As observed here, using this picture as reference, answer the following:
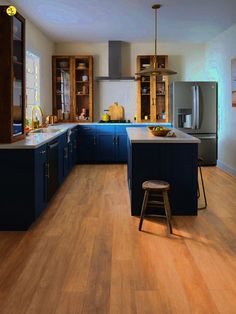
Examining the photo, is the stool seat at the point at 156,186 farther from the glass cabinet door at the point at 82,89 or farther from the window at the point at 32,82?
the glass cabinet door at the point at 82,89

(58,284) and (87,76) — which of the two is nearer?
(58,284)

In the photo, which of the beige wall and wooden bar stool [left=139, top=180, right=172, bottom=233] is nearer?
wooden bar stool [left=139, top=180, right=172, bottom=233]

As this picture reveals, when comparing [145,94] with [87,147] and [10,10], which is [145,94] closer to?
[87,147]

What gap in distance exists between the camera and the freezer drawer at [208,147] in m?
8.07

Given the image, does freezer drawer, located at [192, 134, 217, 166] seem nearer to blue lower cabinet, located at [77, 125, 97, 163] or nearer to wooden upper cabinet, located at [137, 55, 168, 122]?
wooden upper cabinet, located at [137, 55, 168, 122]

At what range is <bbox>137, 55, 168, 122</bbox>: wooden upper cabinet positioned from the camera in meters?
8.64

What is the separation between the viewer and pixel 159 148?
447cm

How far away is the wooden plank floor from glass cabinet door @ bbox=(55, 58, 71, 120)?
4112mm

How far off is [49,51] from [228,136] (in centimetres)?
400

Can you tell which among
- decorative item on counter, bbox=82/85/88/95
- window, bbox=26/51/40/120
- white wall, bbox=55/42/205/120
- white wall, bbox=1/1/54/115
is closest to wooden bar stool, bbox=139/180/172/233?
window, bbox=26/51/40/120

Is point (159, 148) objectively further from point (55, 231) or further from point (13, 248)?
point (13, 248)

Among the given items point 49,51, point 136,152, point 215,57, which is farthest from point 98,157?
point 136,152

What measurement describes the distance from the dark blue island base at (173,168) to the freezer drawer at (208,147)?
3.70 meters

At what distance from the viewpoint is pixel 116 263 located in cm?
310
